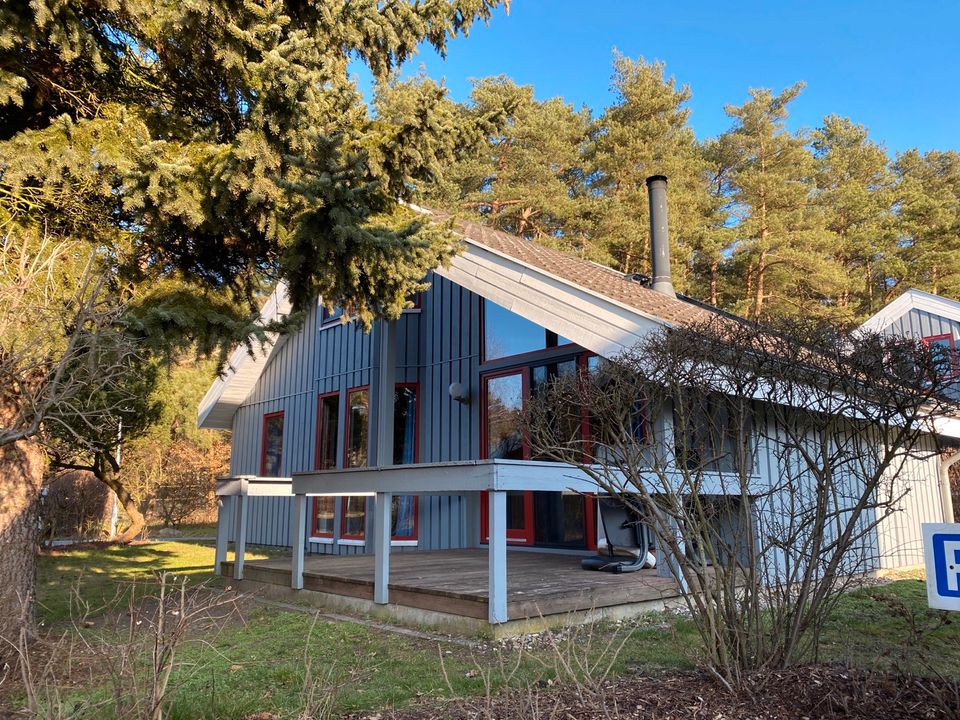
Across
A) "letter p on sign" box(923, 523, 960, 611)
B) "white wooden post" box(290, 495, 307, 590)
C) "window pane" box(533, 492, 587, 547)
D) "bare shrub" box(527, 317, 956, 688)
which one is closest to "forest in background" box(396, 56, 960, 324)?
"window pane" box(533, 492, 587, 547)

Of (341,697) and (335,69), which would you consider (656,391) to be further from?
(335,69)

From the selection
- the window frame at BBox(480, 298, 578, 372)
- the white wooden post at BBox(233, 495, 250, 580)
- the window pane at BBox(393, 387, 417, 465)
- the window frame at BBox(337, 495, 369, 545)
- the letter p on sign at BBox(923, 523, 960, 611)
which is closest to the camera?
the letter p on sign at BBox(923, 523, 960, 611)

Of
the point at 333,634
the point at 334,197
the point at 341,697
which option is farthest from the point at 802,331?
the point at 333,634

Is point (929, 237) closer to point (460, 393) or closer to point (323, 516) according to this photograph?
point (460, 393)

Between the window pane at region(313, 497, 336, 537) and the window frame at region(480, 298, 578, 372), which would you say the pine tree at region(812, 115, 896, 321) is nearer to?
the window frame at region(480, 298, 578, 372)

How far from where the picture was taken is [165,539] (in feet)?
56.0

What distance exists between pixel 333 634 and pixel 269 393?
9.40 meters

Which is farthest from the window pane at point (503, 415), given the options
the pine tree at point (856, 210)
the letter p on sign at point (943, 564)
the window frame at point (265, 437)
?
the pine tree at point (856, 210)

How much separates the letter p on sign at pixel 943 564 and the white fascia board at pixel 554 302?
335 centimetres

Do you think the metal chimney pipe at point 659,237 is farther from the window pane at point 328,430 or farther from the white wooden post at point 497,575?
the white wooden post at point 497,575

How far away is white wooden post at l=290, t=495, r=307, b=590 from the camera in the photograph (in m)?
7.14

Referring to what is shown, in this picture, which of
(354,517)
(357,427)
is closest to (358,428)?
(357,427)

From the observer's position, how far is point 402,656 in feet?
15.4

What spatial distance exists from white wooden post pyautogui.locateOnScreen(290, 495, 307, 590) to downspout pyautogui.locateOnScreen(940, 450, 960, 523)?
9354 millimetres
